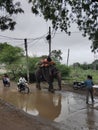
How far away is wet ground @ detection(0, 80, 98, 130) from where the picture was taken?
17266 mm

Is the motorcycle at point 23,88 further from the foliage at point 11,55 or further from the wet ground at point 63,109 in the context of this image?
the foliage at point 11,55

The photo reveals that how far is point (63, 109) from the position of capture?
21.5 m

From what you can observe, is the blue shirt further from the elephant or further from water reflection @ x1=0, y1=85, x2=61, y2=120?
the elephant

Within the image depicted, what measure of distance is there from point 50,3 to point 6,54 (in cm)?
3952

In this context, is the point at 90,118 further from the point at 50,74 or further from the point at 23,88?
the point at 50,74

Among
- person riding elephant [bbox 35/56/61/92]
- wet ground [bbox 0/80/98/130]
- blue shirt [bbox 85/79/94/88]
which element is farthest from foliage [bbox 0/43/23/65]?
blue shirt [bbox 85/79/94/88]

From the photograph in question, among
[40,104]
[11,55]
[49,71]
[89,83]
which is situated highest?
[11,55]

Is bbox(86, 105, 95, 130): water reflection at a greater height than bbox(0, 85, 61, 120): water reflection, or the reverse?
bbox(0, 85, 61, 120): water reflection

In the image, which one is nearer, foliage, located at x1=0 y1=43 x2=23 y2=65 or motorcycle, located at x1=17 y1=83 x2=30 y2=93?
motorcycle, located at x1=17 y1=83 x2=30 y2=93

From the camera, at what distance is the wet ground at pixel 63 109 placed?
1727 cm

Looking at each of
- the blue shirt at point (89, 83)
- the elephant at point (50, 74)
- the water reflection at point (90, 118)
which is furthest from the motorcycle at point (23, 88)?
the water reflection at point (90, 118)

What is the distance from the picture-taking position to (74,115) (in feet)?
63.6

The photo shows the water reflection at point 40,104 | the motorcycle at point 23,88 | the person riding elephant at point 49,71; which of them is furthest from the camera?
the person riding elephant at point 49,71

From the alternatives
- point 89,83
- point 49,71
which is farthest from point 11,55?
point 89,83
